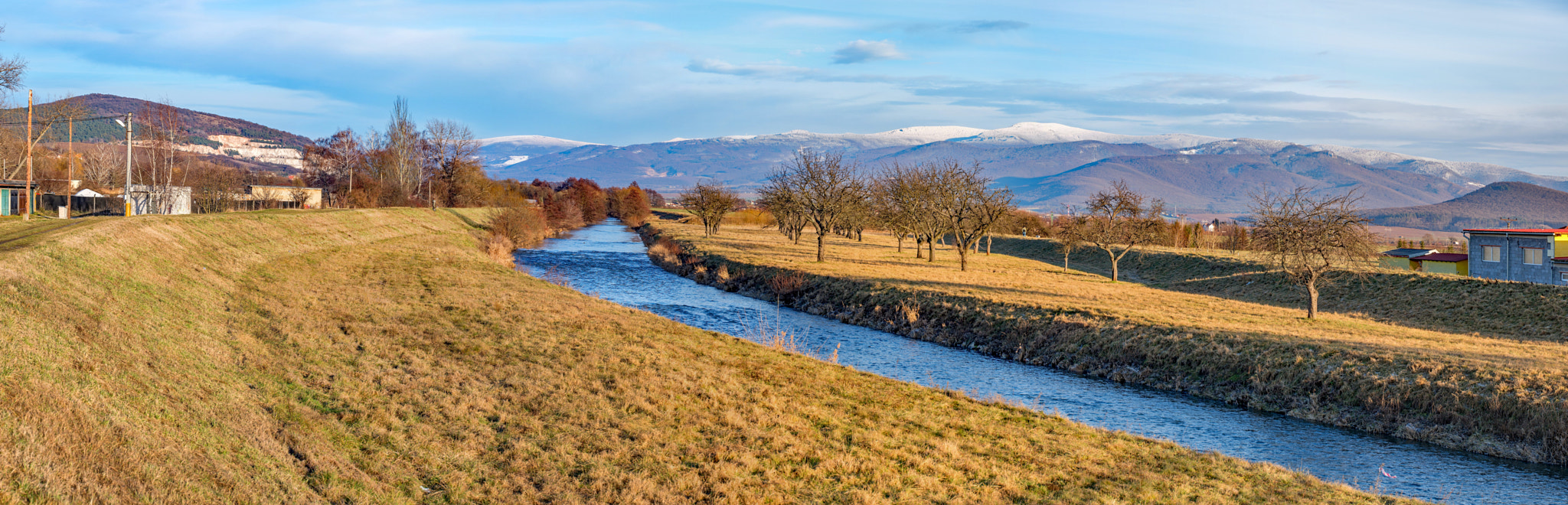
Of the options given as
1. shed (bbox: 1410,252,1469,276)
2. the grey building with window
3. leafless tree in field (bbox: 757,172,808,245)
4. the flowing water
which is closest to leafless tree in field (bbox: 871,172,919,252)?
leafless tree in field (bbox: 757,172,808,245)

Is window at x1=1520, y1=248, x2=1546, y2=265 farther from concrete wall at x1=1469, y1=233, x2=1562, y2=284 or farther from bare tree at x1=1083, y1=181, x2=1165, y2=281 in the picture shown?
bare tree at x1=1083, y1=181, x2=1165, y2=281


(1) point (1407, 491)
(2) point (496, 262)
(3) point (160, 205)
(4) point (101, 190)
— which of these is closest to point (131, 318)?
(1) point (1407, 491)

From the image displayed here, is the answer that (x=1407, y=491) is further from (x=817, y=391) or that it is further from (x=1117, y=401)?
(x=817, y=391)

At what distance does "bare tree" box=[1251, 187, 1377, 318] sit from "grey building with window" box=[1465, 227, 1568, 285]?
2067 centimetres

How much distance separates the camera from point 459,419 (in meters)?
12.9

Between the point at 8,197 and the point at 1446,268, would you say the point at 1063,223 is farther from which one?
the point at 8,197

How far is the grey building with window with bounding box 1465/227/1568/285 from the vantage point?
43.3 metres

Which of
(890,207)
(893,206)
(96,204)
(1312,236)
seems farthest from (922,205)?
(96,204)

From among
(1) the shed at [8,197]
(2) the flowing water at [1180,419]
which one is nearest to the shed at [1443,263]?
(2) the flowing water at [1180,419]

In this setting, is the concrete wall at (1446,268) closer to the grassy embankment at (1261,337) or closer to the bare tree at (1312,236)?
the grassy embankment at (1261,337)

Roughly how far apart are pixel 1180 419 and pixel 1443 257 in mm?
48180

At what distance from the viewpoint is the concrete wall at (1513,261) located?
43.6m

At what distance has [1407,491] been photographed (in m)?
13.7

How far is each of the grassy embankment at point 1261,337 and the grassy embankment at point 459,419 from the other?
292 inches
